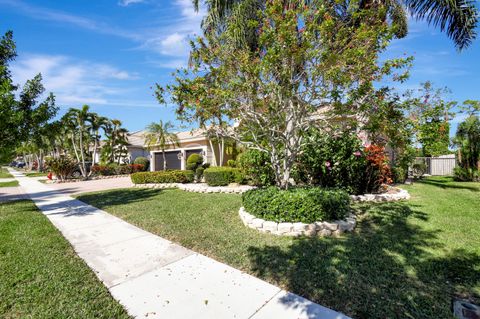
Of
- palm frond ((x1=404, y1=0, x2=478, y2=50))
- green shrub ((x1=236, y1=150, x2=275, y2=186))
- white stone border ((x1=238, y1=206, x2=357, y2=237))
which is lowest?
white stone border ((x1=238, y1=206, x2=357, y2=237))

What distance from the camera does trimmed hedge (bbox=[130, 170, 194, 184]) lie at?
14.0 meters

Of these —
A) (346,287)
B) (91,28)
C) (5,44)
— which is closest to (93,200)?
(5,44)

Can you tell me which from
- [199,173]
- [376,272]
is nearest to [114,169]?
[199,173]

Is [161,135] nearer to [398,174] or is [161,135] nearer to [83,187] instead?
[83,187]

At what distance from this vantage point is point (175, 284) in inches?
124

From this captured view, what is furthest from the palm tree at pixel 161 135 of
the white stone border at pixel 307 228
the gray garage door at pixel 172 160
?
the white stone border at pixel 307 228

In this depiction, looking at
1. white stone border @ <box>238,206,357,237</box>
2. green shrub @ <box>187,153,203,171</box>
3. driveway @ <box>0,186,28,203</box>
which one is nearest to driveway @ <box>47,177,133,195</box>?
driveway @ <box>0,186,28,203</box>

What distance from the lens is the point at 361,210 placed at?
673 cm

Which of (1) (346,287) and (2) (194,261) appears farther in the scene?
(2) (194,261)

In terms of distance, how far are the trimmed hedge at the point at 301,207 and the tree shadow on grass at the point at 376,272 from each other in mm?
543

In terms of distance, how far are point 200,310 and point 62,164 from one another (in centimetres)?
2090

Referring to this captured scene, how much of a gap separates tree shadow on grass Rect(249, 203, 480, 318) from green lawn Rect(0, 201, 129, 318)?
7.28 feet

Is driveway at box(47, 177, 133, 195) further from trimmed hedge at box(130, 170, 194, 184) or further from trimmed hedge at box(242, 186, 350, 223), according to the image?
trimmed hedge at box(242, 186, 350, 223)

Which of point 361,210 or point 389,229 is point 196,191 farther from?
point 389,229
